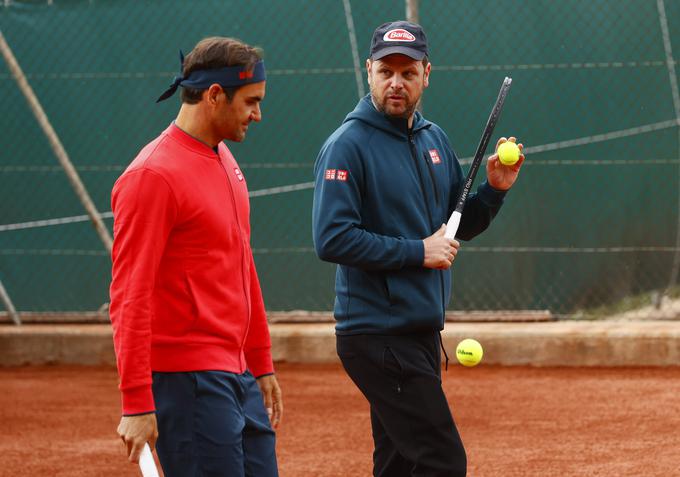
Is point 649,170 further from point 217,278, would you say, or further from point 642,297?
point 217,278

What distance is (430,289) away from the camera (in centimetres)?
433

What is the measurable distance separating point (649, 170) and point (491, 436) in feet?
10.7

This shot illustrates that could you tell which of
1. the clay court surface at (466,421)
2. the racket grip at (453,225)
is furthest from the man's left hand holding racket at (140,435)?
the clay court surface at (466,421)

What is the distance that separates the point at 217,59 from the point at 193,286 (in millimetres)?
671

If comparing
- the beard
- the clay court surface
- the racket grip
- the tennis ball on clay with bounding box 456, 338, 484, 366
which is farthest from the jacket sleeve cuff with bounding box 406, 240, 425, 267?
the clay court surface

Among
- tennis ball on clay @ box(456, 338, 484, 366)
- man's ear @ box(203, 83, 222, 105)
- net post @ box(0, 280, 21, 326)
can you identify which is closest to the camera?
man's ear @ box(203, 83, 222, 105)

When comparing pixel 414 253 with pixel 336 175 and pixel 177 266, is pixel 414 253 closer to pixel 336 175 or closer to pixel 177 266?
pixel 336 175

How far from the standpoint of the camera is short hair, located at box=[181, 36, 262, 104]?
3.61 metres

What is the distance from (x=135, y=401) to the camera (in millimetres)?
3348

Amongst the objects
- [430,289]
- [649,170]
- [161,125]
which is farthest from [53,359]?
[430,289]

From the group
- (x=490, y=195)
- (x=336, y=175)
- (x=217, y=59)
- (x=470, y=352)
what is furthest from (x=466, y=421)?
(x=217, y=59)

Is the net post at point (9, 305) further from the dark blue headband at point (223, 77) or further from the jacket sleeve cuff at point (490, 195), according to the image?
the dark blue headband at point (223, 77)

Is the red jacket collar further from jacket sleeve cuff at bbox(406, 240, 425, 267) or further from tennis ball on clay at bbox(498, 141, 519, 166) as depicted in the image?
tennis ball on clay at bbox(498, 141, 519, 166)

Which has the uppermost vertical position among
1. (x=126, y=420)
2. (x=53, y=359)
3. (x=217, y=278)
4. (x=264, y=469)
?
(x=217, y=278)
